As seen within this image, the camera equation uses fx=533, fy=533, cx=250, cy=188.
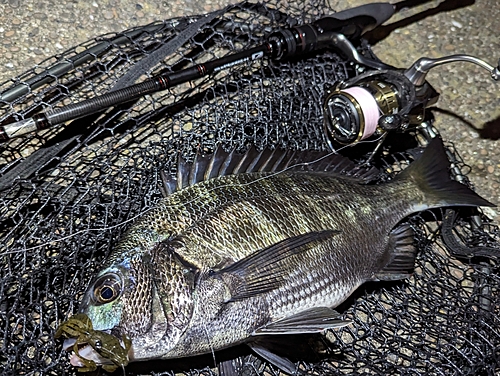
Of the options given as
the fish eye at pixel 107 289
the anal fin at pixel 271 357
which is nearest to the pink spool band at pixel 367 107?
the anal fin at pixel 271 357

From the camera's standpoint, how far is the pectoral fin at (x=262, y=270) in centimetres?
159

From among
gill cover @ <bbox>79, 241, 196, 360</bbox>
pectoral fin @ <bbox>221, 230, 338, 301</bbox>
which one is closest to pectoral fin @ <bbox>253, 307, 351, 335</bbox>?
pectoral fin @ <bbox>221, 230, 338, 301</bbox>

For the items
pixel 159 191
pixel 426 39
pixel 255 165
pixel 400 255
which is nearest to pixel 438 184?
pixel 400 255

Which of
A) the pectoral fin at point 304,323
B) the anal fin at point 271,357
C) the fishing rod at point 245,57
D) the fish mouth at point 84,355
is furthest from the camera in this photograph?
the fishing rod at point 245,57

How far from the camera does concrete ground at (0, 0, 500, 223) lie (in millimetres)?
2445

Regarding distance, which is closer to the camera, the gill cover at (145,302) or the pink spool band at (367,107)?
the gill cover at (145,302)

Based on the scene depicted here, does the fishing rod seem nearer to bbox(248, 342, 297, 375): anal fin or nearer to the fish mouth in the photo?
the fish mouth


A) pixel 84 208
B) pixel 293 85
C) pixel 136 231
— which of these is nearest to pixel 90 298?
pixel 136 231

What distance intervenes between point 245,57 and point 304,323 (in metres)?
1.11

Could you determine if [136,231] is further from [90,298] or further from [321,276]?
[321,276]

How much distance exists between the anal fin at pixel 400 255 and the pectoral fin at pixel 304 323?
396mm

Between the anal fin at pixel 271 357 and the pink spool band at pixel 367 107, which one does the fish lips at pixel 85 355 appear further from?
the pink spool band at pixel 367 107

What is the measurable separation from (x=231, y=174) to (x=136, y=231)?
15.6 inches

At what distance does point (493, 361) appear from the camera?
73.2 inches
